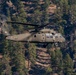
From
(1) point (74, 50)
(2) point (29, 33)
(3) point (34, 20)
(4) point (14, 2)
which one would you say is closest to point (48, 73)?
(1) point (74, 50)

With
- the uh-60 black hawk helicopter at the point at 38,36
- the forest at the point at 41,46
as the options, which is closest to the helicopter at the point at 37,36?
the uh-60 black hawk helicopter at the point at 38,36

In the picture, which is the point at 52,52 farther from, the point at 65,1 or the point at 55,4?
the point at 55,4

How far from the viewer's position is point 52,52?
13462cm

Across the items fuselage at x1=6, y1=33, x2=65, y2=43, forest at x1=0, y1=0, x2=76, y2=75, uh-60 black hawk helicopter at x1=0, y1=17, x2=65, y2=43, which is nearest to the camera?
uh-60 black hawk helicopter at x1=0, y1=17, x2=65, y2=43

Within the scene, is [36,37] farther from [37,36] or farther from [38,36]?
[38,36]

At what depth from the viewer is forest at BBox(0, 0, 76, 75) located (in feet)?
433

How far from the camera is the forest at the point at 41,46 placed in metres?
132

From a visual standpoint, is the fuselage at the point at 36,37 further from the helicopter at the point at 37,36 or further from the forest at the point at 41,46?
the forest at the point at 41,46

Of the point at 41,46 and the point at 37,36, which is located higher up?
the point at 37,36

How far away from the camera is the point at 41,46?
15750cm

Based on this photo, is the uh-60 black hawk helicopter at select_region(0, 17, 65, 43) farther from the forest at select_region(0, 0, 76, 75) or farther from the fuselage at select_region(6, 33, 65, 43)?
the forest at select_region(0, 0, 76, 75)

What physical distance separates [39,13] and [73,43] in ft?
64.2

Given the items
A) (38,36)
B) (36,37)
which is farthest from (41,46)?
(36,37)

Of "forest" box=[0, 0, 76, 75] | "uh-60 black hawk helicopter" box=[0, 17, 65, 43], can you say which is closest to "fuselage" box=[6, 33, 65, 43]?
"uh-60 black hawk helicopter" box=[0, 17, 65, 43]
